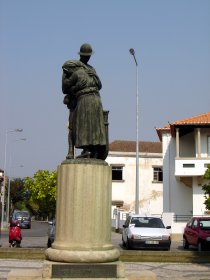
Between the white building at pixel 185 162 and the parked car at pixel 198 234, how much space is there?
11.5 meters

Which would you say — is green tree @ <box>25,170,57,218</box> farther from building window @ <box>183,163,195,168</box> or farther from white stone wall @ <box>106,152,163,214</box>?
building window @ <box>183,163,195,168</box>

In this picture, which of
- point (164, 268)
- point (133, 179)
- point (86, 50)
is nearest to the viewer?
point (86, 50)

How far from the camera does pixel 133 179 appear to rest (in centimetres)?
4528

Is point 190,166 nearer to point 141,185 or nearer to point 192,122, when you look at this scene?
point 192,122

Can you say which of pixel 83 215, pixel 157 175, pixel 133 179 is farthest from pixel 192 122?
pixel 83 215

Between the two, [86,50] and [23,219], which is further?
[23,219]

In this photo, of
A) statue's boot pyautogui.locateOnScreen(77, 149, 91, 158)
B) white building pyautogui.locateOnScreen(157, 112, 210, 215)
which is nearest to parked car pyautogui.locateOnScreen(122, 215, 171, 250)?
statue's boot pyautogui.locateOnScreen(77, 149, 91, 158)

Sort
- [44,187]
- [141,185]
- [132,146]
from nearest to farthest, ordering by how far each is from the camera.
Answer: [141,185], [132,146], [44,187]

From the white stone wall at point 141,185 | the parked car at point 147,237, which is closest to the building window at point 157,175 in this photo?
the white stone wall at point 141,185

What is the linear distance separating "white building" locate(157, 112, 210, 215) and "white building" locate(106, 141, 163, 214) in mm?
9223

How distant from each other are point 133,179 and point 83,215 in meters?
38.3

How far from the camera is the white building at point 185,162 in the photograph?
31.9 meters

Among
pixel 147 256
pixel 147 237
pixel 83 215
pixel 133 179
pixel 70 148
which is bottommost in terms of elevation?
pixel 147 256

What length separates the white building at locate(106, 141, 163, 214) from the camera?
1766 inches
